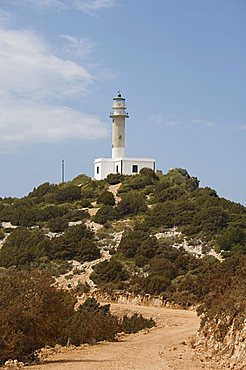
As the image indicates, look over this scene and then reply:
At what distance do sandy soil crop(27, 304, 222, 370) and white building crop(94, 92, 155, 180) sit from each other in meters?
31.7

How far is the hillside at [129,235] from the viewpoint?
1647 inches

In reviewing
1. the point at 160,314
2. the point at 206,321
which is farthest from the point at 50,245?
the point at 206,321

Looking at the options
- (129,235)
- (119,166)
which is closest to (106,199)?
(119,166)

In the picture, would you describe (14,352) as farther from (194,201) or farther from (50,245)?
(194,201)

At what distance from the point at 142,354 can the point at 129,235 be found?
26749mm

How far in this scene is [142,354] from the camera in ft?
70.9

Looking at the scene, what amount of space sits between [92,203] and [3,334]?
1556 inches

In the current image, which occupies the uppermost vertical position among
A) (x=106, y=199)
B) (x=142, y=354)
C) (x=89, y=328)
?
(x=106, y=199)

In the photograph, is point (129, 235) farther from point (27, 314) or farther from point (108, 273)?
point (27, 314)

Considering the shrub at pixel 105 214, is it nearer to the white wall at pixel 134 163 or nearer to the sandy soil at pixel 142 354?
the white wall at pixel 134 163

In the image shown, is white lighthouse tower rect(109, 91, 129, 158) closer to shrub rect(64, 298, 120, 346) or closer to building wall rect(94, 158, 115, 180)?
building wall rect(94, 158, 115, 180)

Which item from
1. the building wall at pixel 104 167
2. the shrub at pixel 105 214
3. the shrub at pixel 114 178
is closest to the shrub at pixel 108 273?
the shrub at pixel 105 214

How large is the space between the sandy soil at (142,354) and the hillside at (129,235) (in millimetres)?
4564

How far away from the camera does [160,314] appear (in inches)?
1361
